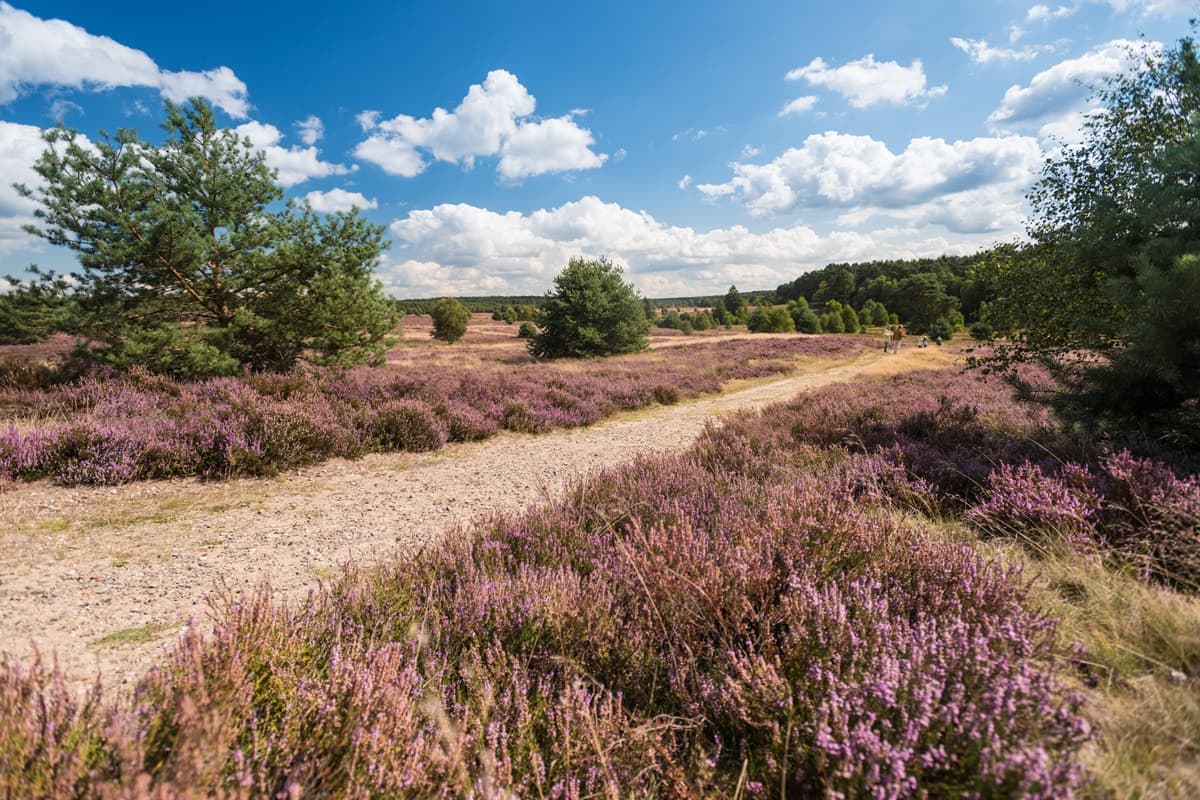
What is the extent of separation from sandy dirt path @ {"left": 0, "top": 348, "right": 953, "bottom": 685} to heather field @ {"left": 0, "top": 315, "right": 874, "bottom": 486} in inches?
14.2

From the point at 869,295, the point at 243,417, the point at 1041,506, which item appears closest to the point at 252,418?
the point at 243,417

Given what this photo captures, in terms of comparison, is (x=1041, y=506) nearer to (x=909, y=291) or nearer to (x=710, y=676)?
(x=710, y=676)

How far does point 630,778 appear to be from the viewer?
1675 mm

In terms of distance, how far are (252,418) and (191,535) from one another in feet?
10.4

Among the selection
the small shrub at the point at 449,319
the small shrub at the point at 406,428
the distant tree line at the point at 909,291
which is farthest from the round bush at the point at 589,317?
the distant tree line at the point at 909,291

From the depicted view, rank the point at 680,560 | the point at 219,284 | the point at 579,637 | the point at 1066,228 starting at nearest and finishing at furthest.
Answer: the point at 579,637 < the point at 680,560 < the point at 1066,228 < the point at 219,284

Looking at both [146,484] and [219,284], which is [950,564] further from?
[219,284]

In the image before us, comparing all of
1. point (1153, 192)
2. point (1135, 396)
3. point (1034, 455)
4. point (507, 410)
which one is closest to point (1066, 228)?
point (1153, 192)

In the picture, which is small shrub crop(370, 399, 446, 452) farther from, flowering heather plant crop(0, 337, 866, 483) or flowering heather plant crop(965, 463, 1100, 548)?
flowering heather plant crop(965, 463, 1100, 548)

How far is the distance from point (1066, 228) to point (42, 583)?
11099mm

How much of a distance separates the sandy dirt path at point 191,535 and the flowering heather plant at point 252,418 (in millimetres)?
336

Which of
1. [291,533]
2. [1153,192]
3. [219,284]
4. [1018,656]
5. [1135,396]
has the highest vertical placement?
[219,284]

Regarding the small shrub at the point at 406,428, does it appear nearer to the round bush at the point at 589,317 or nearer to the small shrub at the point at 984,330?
the small shrub at the point at 984,330

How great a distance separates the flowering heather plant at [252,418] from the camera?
5801 mm
